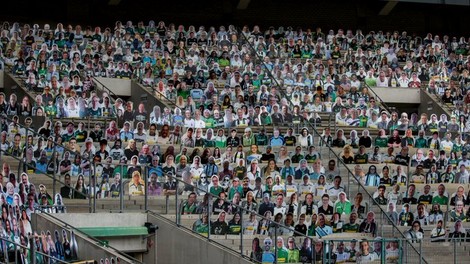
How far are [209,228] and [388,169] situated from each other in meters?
6.84

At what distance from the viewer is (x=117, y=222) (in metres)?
22.6

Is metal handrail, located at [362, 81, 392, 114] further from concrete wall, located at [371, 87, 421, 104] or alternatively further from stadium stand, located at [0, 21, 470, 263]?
A: concrete wall, located at [371, 87, 421, 104]

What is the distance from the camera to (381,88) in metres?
37.0

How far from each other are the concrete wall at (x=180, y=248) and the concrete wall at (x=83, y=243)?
2.58 m

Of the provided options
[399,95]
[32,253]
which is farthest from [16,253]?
[399,95]

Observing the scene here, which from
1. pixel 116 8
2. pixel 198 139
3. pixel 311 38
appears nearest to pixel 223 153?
pixel 198 139

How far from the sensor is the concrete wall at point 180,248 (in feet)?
74.8

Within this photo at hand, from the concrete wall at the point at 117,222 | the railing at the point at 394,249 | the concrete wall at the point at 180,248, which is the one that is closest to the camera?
the concrete wall at the point at 117,222

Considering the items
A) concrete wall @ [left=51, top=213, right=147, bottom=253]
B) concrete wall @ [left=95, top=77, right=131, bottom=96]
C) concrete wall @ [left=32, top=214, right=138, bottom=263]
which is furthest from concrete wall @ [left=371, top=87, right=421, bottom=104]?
concrete wall @ [left=32, top=214, right=138, bottom=263]

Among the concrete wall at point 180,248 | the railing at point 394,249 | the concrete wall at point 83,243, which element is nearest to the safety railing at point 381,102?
the railing at point 394,249

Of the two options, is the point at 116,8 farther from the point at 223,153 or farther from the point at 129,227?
the point at 129,227

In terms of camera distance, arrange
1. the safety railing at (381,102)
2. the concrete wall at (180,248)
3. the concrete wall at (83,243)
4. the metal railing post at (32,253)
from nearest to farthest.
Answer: the metal railing post at (32,253), the concrete wall at (83,243), the concrete wall at (180,248), the safety railing at (381,102)

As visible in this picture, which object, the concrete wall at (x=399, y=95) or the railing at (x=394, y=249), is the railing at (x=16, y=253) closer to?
the railing at (x=394, y=249)

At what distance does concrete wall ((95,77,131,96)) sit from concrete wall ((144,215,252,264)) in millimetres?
11029
